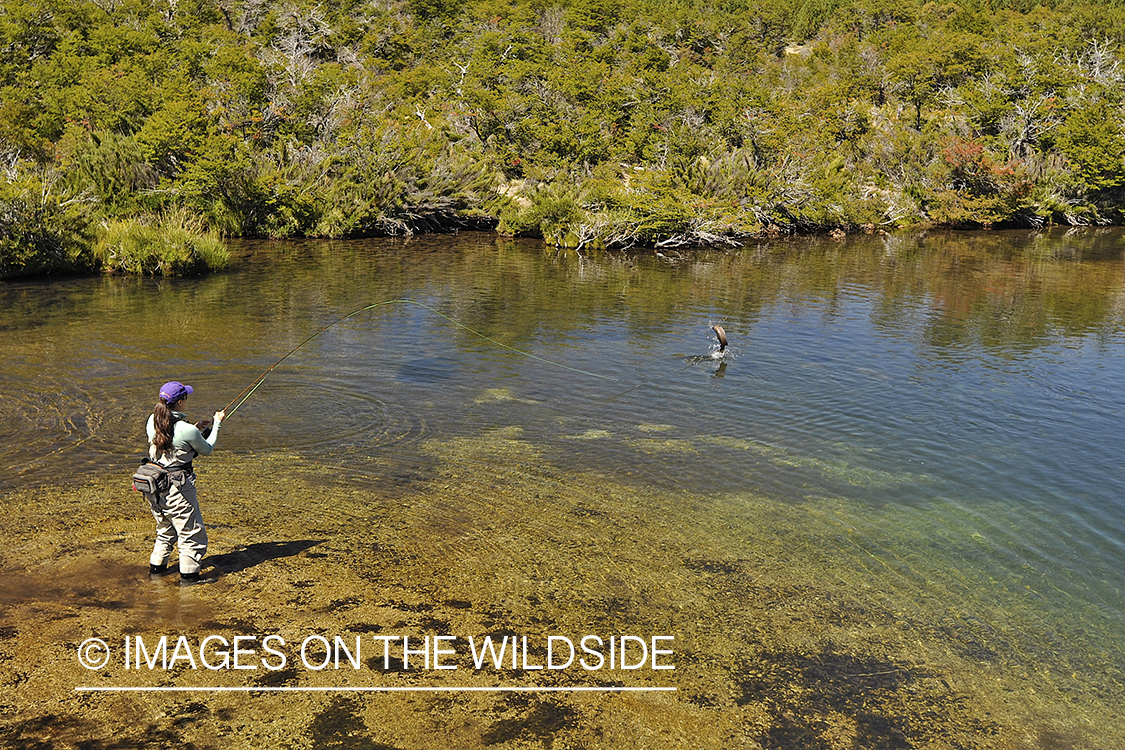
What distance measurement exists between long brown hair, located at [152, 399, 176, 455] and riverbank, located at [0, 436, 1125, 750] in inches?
43.9

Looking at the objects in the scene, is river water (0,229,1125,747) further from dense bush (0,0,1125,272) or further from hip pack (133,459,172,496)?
dense bush (0,0,1125,272)

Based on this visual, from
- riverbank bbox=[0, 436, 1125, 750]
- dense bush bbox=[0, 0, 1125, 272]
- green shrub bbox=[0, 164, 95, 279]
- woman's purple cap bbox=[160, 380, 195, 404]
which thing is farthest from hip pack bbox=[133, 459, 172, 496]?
dense bush bbox=[0, 0, 1125, 272]

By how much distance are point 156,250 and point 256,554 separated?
17854 mm

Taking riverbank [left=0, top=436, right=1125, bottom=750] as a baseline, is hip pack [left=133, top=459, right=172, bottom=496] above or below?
above

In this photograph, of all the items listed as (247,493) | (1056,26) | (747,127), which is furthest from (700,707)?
(1056,26)

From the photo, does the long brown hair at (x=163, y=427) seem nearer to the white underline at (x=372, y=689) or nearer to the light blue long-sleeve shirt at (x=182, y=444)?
the light blue long-sleeve shirt at (x=182, y=444)

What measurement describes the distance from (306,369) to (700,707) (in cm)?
1022

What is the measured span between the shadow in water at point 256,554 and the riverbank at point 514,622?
0.08 feet

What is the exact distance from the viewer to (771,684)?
20.3ft

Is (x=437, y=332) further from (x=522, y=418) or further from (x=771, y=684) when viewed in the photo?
(x=771, y=684)

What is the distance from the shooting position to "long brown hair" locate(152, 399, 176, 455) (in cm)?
687

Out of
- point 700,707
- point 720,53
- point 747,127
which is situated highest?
point 720,53

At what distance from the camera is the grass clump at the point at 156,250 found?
2284cm
